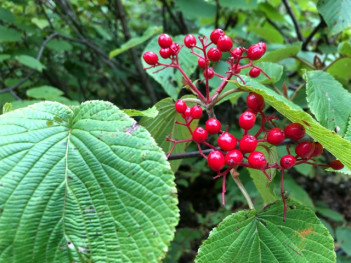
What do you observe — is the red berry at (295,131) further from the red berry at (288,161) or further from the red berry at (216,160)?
the red berry at (216,160)

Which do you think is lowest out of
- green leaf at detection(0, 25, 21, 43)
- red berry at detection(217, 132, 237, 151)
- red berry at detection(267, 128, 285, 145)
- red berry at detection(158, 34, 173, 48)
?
red berry at detection(267, 128, 285, 145)

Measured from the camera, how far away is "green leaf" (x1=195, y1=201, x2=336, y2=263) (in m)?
0.91

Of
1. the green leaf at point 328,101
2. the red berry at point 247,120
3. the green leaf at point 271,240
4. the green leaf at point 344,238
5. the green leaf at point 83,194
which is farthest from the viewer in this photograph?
the green leaf at point 344,238

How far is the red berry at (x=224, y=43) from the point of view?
1056 millimetres

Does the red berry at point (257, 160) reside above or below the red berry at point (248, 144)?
below

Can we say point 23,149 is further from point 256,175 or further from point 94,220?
point 256,175

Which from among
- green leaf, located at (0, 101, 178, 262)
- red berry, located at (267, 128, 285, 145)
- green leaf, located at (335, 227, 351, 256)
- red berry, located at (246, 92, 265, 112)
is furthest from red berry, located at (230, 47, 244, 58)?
green leaf, located at (335, 227, 351, 256)

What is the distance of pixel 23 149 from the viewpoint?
79 centimetres

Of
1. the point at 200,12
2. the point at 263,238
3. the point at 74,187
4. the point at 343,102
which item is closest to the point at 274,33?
the point at 200,12

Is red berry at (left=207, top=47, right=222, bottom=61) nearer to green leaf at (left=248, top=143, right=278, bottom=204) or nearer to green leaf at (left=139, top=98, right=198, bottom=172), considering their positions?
green leaf at (left=139, top=98, right=198, bottom=172)

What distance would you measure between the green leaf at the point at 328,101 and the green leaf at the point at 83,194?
772 millimetres

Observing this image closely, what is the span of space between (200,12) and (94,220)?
2335 millimetres

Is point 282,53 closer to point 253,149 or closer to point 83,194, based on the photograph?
point 253,149

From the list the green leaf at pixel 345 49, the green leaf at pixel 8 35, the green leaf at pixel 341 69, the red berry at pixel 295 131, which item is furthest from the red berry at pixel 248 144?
the green leaf at pixel 8 35
